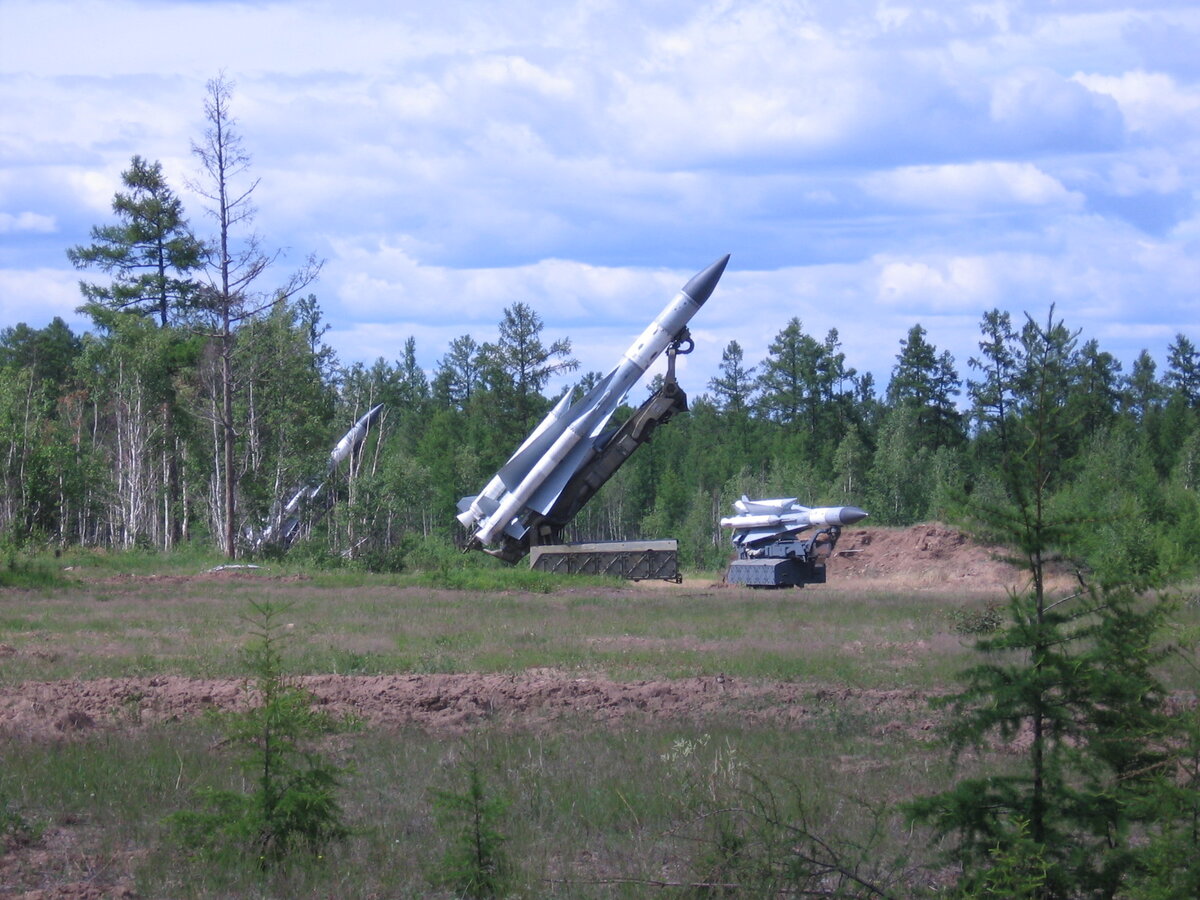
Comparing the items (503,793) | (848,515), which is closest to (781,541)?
(848,515)

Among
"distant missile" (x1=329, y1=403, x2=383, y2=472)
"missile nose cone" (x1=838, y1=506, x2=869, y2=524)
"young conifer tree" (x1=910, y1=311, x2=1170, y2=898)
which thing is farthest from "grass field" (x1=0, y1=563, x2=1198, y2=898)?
"distant missile" (x1=329, y1=403, x2=383, y2=472)

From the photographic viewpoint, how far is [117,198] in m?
49.2

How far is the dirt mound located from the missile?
33.7ft

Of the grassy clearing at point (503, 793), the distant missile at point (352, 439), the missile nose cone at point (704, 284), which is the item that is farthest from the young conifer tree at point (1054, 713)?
the distant missile at point (352, 439)

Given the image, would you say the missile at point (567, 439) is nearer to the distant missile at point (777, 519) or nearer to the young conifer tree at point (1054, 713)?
the distant missile at point (777, 519)

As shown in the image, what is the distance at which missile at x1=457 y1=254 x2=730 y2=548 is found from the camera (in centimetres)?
3119

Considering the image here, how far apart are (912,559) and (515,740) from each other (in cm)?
3169

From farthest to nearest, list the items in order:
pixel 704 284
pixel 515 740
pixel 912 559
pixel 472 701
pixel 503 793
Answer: pixel 912 559
pixel 704 284
pixel 472 701
pixel 515 740
pixel 503 793

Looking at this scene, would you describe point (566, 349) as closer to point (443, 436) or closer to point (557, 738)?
point (443, 436)

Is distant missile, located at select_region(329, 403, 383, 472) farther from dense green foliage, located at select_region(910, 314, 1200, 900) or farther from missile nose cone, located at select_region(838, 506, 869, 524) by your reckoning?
dense green foliage, located at select_region(910, 314, 1200, 900)

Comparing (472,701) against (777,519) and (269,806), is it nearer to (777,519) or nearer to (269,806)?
(269,806)

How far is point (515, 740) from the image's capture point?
32.7ft

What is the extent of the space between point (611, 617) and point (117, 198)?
3844cm

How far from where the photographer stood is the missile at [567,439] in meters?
31.2
